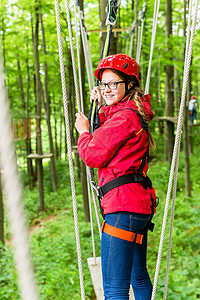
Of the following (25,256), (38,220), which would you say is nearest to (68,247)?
(38,220)

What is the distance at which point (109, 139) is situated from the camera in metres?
1.16

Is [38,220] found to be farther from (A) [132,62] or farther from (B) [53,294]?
(A) [132,62]

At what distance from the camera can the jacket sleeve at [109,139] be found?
116 cm

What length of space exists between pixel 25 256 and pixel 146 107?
38.8 inches

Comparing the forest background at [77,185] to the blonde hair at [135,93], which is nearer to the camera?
the blonde hair at [135,93]

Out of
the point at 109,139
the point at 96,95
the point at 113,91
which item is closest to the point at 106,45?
the point at 96,95

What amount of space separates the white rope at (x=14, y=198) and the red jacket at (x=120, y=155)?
81 centimetres

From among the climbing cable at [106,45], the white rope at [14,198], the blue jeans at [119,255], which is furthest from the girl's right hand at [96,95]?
the white rope at [14,198]

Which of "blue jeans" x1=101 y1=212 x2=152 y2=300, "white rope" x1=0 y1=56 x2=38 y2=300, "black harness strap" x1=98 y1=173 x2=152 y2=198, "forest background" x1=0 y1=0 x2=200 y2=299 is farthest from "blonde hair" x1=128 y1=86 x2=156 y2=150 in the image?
"white rope" x1=0 y1=56 x2=38 y2=300

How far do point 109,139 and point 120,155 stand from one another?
0.25ft

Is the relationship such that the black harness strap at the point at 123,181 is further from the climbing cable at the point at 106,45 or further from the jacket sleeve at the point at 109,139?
the climbing cable at the point at 106,45

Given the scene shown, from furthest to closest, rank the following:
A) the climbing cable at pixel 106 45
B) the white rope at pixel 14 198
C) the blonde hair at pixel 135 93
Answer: the climbing cable at pixel 106 45
the blonde hair at pixel 135 93
the white rope at pixel 14 198

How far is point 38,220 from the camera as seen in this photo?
7293 millimetres

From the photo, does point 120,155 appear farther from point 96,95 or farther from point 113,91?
point 96,95
